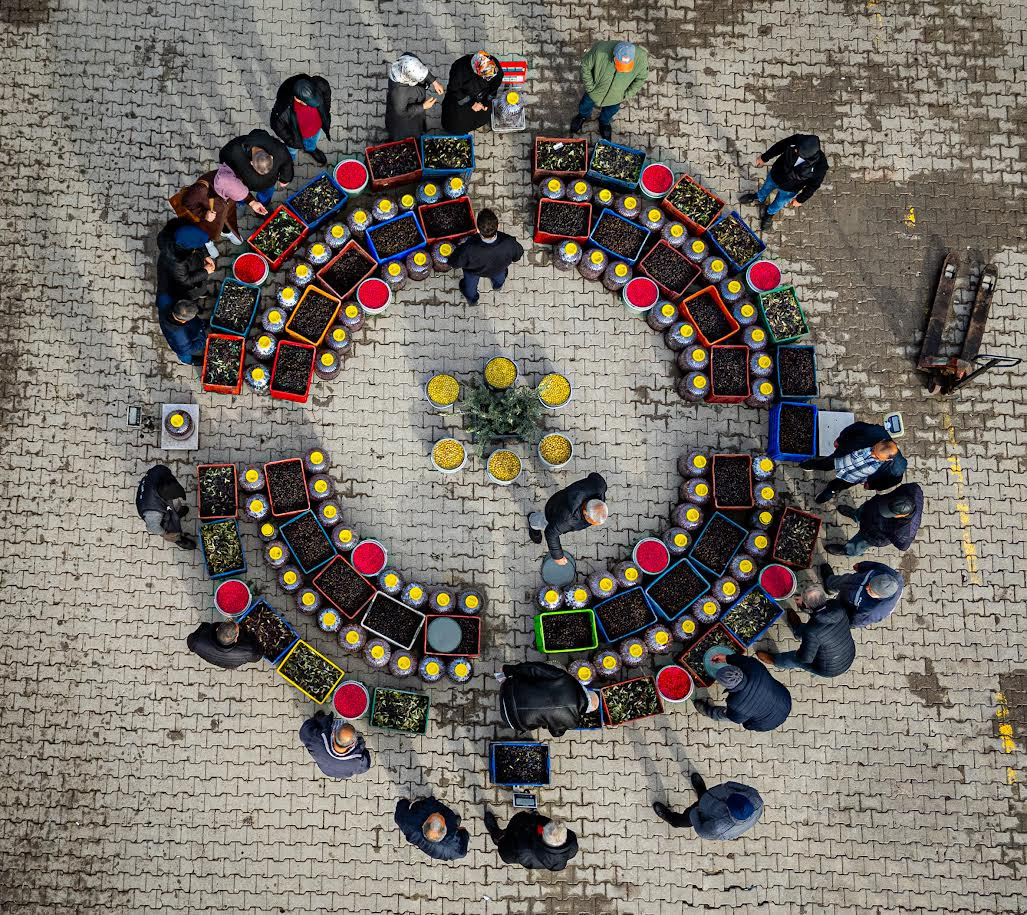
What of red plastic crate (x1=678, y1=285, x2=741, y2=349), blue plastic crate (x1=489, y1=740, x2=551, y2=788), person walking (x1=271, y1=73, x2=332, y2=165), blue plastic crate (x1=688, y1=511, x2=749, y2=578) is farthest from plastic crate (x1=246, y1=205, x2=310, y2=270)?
blue plastic crate (x1=489, y1=740, x2=551, y2=788)

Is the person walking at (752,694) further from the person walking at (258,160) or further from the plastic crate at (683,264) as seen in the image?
the person walking at (258,160)

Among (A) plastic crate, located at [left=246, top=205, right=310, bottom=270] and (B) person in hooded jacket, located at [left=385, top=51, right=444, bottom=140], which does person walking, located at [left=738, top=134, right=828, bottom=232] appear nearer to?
(B) person in hooded jacket, located at [left=385, top=51, right=444, bottom=140]

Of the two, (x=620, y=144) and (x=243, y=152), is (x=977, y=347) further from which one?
(x=243, y=152)

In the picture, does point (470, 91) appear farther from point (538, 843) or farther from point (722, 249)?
point (538, 843)

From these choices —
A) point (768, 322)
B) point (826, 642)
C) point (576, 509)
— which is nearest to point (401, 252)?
point (576, 509)

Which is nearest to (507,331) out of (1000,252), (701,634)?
(701,634)
